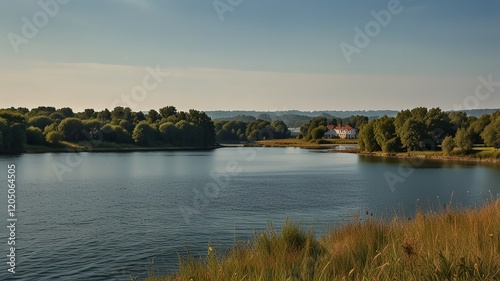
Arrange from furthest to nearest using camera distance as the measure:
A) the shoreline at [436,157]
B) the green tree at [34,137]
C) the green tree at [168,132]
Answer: the green tree at [168,132] < the green tree at [34,137] < the shoreline at [436,157]

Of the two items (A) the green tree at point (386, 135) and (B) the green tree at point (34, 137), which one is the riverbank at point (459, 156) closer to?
(A) the green tree at point (386, 135)

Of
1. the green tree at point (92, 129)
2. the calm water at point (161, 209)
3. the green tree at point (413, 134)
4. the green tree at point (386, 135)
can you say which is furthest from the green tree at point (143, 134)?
the calm water at point (161, 209)

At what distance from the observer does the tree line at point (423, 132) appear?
111m

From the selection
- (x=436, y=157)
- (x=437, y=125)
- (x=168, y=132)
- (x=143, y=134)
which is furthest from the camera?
(x=168, y=132)

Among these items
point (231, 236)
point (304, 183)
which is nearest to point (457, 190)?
point (304, 183)

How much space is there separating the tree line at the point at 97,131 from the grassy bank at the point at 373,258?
11328 cm

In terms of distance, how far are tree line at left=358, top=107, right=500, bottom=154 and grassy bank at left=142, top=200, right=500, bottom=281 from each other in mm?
106102

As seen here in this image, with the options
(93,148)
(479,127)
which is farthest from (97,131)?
(479,127)

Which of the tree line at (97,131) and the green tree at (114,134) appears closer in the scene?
the tree line at (97,131)

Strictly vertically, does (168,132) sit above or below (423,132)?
below

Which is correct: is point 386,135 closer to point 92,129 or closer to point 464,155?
point 464,155

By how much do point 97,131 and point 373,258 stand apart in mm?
159140

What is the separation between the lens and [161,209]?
3494 cm

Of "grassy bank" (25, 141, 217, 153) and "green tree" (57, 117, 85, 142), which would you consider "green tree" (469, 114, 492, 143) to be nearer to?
"grassy bank" (25, 141, 217, 153)
